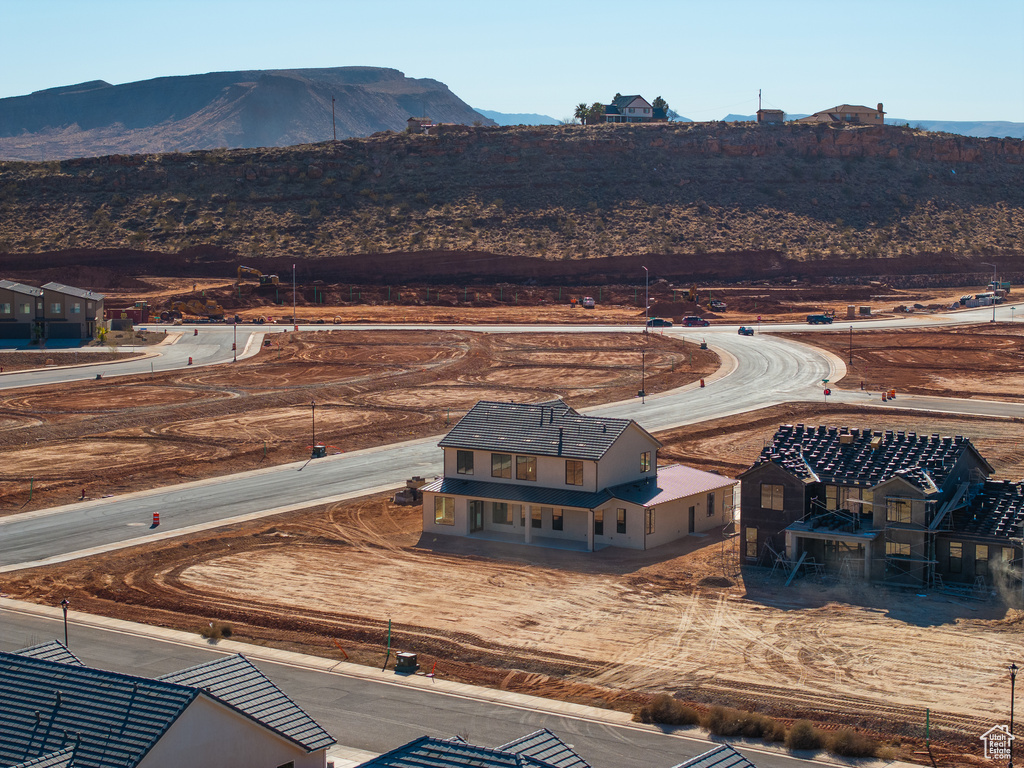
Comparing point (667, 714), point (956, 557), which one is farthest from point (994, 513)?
point (667, 714)

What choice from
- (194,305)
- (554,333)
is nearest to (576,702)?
(554,333)

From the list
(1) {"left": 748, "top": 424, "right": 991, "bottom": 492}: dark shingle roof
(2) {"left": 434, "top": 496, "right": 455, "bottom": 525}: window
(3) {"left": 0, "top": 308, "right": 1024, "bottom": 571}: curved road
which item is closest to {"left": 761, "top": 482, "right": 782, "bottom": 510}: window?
(1) {"left": 748, "top": 424, "right": 991, "bottom": 492}: dark shingle roof

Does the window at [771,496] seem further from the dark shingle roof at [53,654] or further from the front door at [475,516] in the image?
the dark shingle roof at [53,654]

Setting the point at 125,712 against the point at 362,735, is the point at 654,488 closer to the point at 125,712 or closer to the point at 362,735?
the point at 362,735

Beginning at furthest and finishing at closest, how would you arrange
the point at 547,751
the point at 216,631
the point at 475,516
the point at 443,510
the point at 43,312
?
the point at 43,312, the point at 443,510, the point at 475,516, the point at 216,631, the point at 547,751

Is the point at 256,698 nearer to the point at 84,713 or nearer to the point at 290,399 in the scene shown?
the point at 84,713
